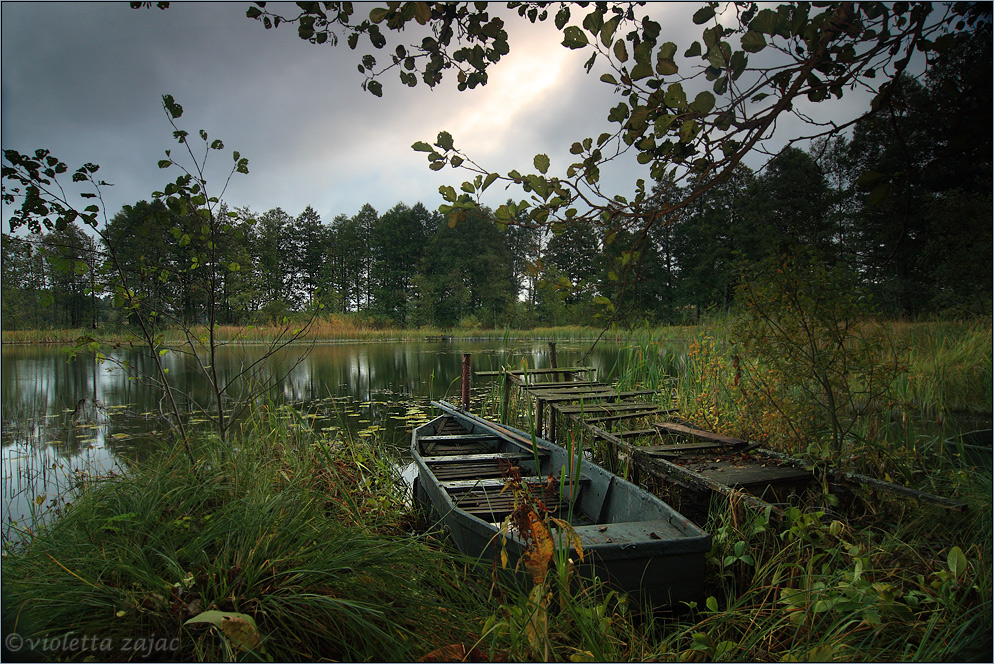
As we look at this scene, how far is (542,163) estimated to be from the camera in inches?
65.0

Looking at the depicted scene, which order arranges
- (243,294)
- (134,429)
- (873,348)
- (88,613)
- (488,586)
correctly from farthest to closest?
(134,429), (243,294), (873,348), (488,586), (88,613)

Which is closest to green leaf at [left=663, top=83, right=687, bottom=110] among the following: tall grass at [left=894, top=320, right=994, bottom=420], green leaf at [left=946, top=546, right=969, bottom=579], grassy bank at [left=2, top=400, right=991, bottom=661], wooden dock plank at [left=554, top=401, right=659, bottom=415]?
grassy bank at [left=2, top=400, right=991, bottom=661]

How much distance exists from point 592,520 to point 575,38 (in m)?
2.89

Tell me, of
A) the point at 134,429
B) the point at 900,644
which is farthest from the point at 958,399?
the point at 134,429

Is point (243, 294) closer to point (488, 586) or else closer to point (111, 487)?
point (111, 487)

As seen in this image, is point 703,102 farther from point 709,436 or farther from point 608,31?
point 709,436

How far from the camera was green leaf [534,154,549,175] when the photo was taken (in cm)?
164

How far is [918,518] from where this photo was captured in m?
2.63

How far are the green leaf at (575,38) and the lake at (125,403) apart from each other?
0.96 metres

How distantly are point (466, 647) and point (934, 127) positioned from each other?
2874 millimetres

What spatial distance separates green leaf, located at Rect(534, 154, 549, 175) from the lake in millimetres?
626

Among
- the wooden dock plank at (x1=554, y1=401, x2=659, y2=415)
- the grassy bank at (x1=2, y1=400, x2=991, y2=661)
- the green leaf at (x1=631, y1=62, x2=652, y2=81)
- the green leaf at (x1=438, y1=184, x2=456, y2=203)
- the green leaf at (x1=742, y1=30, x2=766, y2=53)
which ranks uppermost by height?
the green leaf at (x1=742, y1=30, x2=766, y2=53)

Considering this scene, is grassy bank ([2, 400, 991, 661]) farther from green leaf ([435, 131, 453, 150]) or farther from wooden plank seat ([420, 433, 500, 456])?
wooden plank seat ([420, 433, 500, 456])

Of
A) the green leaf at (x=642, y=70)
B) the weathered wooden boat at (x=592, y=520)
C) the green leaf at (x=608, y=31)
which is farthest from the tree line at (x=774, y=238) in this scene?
the weathered wooden boat at (x=592, y=520)
